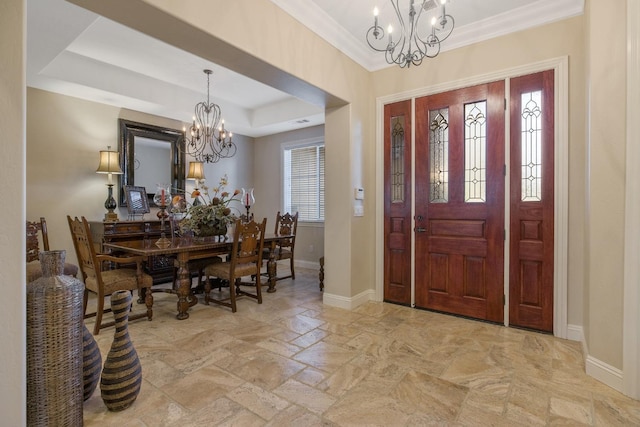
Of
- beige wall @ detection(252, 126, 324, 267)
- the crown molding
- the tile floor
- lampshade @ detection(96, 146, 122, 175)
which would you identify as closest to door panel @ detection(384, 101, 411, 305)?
the tile floor

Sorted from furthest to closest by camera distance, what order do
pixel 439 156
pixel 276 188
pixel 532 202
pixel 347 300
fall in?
pixel 276 188 → pixel 347 300 → pixel 439 156 → pixel 532 202

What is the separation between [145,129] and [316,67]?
333cm

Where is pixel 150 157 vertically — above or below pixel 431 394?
above

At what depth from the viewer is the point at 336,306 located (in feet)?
11.8

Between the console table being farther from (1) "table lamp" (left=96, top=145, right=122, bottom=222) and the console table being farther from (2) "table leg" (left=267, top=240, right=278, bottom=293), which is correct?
(2) "table leg" (left=267, top=240, right=278, bottom=293)

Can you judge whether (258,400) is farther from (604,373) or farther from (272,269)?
(272,269)

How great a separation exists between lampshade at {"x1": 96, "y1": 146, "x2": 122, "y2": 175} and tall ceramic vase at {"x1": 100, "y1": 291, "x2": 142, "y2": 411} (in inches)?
128

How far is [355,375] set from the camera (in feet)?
7.03

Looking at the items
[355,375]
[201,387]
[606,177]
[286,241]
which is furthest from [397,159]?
[201,387]

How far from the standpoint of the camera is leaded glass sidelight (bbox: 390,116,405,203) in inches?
143

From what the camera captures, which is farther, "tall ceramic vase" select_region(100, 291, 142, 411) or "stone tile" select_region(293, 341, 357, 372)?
"stone tile" select_region(293, 341, 357, 372)

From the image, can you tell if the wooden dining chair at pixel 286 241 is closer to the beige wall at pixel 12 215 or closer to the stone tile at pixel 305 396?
the stone tile at pixel 305 396

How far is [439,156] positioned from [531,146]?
0.81m

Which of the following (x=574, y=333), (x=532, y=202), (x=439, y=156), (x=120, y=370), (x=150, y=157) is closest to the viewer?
(x=120, y=370)
